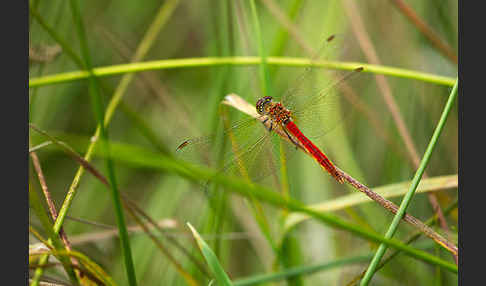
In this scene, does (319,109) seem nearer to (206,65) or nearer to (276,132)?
(276,132)

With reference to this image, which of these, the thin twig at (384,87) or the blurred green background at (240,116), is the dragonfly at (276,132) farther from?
the thin twig at (384,87)

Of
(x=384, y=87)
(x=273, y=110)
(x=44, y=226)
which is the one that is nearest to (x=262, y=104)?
(x=273, y=110)

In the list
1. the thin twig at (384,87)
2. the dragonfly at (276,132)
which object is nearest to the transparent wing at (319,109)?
the dragonfly at (276,132)

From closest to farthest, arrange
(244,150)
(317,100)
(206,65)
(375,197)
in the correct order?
1. (375,197)
2. (206,65)
3. (244,150)
4. (317,100)

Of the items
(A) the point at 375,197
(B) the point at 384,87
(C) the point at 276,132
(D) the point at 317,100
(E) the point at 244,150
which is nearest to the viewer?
(A) the point at 375,197

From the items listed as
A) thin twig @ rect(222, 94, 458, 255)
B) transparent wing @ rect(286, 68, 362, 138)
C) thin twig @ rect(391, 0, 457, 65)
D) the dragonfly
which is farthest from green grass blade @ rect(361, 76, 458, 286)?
thin twig @ rect(391, 0, 457, 65)

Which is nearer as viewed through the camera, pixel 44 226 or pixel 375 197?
pixel 44 226

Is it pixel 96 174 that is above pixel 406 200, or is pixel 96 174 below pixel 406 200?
above

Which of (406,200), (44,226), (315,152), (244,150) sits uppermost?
(244,150)
